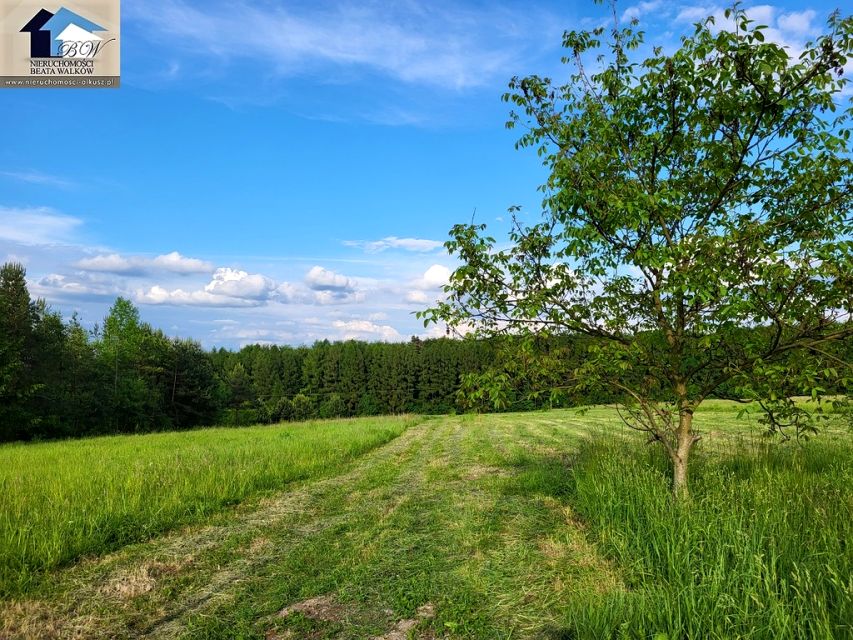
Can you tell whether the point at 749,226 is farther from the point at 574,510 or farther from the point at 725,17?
the point at 574,510

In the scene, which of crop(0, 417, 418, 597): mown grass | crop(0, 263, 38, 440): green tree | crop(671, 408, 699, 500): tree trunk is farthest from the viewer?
crop(0, 263, 38, 440): green tree

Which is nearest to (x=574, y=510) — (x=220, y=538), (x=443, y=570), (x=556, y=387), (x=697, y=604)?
(x=556, y=387)

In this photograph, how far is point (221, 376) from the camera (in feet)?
245

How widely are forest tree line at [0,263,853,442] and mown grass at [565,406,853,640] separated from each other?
142 cm

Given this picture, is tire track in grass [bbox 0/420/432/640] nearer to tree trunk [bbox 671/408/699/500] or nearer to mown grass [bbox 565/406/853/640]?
mown grass [bbox 565/406/853/640]

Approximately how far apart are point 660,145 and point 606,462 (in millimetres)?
5146

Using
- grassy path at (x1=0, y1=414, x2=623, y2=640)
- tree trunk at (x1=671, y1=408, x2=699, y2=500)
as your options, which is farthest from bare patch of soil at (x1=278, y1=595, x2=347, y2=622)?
tree trunk at (x1=671, y1=408, x2=699, y2=500)

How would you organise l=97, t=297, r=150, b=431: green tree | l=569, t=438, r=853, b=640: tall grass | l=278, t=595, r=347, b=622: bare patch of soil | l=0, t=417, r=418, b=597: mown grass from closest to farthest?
1. l=569, t=438, r=853, b=640: tall grass
2. l=278, t=595, r=347, b=622: bare patch of soil
3. l=0, t=417, r=418, b=597: mown grass
4. l=97, t=297, r=150, b=431: green tree

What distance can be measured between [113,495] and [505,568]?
286 inches

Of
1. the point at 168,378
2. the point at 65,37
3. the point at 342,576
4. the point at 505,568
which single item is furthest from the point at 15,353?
the point at 505,568

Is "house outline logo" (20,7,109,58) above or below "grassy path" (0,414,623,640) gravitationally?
above

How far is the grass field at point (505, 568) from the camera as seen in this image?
368 centimetres

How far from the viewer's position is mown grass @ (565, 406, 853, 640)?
11.0 feet

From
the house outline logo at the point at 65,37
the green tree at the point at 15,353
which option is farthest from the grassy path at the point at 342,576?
the green tree at the point at 15,353
